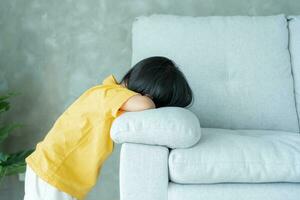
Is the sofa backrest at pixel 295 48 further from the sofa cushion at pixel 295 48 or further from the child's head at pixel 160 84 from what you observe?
the child's head at pixel 160 84

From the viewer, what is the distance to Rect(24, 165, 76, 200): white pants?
1.38 m

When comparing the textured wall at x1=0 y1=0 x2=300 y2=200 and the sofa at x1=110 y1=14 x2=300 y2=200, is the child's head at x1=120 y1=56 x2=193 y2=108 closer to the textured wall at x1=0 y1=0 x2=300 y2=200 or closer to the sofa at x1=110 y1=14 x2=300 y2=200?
the sofa at x1=110 y1=14 x2=300 y2=200

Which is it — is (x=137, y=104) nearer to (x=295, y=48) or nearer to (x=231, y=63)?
(x=231, y=63)

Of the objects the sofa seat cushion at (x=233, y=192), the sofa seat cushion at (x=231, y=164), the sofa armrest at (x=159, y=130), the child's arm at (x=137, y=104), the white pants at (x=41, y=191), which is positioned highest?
the child's arm at (x=137, y=104)

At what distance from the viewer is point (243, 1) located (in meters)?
2.18

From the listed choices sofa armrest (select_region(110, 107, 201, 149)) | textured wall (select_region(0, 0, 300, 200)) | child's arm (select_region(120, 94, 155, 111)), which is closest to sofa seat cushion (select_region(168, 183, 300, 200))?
sofa armrest (select_region(110, 107, 201, 149))

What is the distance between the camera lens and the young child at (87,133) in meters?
1.37

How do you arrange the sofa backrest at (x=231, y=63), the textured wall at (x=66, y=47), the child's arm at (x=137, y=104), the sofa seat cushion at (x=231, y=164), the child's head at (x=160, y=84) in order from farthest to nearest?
the textured wall at (x=66, y=47), the sofa backrest at (x=231, y=63), the child's head at (x=160, y=84), the child's arm at (x=137, y=104), the sofa seat cushion at (x=231, y=164)

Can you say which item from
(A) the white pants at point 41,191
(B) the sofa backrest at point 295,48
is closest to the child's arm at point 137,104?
(A) the white pants at point 41,191

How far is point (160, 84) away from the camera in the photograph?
1.43 metres

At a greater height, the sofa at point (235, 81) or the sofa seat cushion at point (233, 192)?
the sofa at point (235, 81)

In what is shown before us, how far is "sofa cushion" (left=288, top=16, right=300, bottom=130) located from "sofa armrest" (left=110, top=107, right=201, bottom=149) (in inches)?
31.8

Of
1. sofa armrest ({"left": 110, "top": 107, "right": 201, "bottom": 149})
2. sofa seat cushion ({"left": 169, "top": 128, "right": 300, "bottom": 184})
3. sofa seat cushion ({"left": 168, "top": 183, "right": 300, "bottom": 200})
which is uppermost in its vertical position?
sofa armrest ({"left": 110, "top": 107, "right": 201, "bottom": 149})

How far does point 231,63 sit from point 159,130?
0.77 meters
